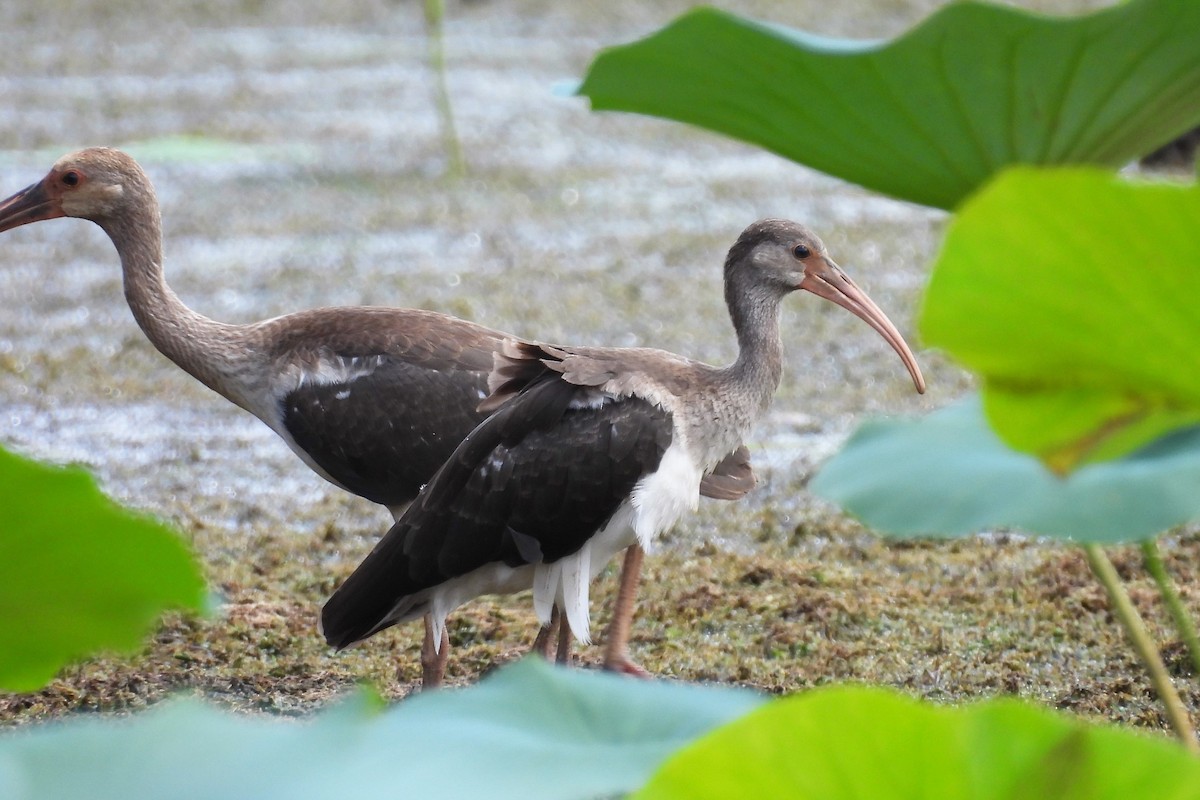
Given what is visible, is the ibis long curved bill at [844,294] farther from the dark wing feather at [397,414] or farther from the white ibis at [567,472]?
the dark wing feather at [397,414]

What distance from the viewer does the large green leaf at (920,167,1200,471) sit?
1328 millimetres

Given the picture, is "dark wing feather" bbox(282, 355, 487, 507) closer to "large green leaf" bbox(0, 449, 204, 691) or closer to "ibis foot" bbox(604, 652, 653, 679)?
"ibis foot" bbox(604, 652, 653, 679)

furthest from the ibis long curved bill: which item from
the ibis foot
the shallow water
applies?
the shallow water

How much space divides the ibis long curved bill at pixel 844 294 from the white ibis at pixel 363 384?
0.47 meters

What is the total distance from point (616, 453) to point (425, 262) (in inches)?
189

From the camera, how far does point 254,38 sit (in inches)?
532

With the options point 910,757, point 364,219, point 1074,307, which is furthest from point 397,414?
point 364,219

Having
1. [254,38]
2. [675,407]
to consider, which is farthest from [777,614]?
[254,38]

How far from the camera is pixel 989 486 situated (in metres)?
1.54

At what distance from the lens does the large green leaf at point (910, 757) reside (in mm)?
1224

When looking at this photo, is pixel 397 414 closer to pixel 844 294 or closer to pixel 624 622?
pixel 624 622

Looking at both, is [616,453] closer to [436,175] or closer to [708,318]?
[708,318]

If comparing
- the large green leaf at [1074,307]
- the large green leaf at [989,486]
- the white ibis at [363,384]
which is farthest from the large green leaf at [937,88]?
the white ibis at [363,384]

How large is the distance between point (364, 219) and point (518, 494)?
5705 millimetres
